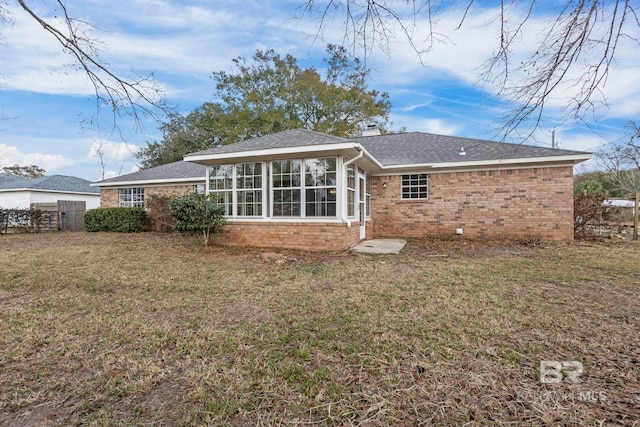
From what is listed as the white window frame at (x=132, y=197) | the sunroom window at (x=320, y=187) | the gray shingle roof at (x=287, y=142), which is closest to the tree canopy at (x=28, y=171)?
the white window frame at (x=132, y=197)

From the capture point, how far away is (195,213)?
29.5ft

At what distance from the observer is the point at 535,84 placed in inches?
125

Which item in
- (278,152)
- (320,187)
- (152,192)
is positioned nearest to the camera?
(278,152)

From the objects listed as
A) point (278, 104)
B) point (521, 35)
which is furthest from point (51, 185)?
point (521, 35)

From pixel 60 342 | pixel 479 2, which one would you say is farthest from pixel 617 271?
pixel 60 342

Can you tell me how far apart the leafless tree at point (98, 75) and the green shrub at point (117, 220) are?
12.1m

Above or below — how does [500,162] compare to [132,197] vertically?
above

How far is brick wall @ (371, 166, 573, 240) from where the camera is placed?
10289mm

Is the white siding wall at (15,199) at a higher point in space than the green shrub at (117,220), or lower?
higher

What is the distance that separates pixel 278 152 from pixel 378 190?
16.3 feet

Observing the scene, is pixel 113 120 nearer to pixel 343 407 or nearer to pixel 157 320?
pixel 157 320

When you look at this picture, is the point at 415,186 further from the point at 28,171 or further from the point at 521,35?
the point at 28,171

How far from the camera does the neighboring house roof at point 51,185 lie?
20.9 m

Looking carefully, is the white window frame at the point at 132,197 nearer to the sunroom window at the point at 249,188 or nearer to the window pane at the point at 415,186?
the sunroom window at the point at 249,188
